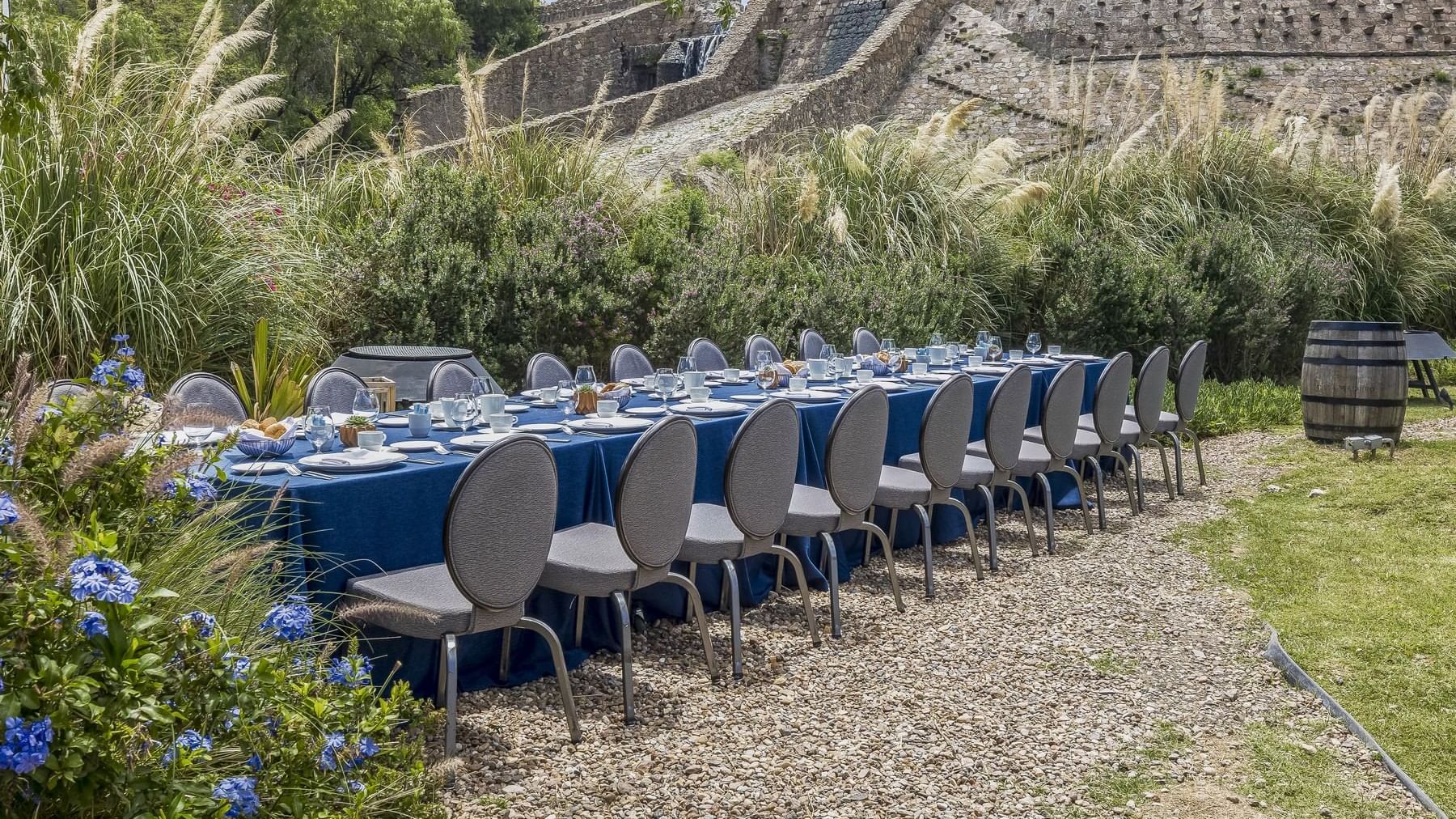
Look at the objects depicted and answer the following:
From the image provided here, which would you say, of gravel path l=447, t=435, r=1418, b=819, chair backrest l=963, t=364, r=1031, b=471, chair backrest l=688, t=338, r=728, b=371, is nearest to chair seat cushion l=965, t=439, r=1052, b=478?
chair backrest l=963, t=364, r=1031, b=471

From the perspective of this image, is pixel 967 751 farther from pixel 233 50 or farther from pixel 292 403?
pixel 233 50

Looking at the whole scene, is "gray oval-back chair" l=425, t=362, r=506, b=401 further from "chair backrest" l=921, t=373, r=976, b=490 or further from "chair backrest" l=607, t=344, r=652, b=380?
"chair backrest" l=921, t=373, r=976, b=490

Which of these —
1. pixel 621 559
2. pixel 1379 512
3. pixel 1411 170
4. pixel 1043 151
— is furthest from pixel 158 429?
pixel 1043 151

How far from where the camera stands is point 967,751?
9.90 ft

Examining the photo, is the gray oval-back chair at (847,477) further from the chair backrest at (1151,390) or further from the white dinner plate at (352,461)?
the chair backrest at (1151,390)

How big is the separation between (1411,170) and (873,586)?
9.84m

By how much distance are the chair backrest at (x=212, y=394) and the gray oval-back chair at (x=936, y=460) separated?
241 centimetres

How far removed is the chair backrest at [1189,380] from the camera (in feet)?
20.3

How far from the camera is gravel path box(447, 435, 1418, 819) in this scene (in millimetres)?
2748

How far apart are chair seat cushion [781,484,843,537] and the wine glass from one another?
1110 millimetres

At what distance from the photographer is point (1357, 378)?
7.36 m

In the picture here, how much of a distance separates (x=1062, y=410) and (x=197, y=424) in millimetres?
3618

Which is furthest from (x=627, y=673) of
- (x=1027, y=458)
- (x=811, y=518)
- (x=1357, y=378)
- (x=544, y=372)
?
(x=1357, y=378)

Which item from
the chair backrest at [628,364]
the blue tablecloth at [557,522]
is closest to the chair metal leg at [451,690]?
the blue tablecloth at [557,522]
